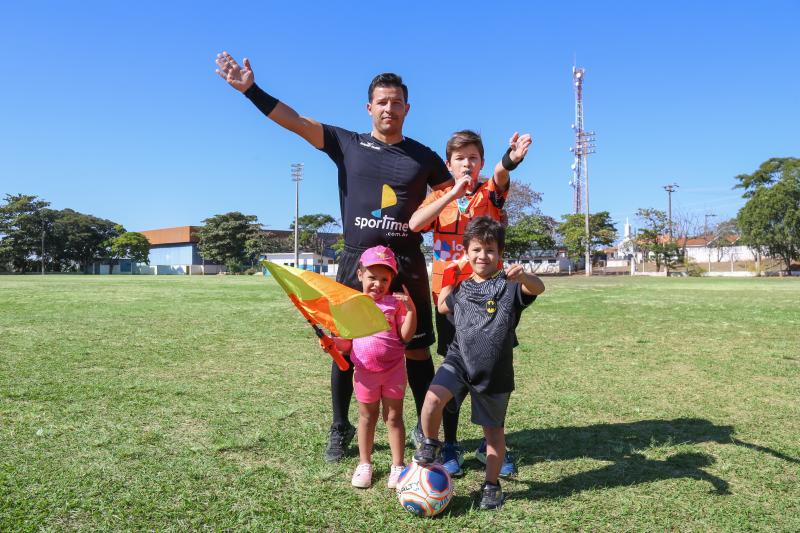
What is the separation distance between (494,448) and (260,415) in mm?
2442

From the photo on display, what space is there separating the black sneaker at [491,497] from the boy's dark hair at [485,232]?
132 centimetres

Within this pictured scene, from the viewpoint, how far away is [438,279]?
3.75 metres

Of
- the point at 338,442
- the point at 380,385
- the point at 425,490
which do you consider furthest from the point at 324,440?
the point at 425,490

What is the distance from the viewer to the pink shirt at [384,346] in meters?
3.38

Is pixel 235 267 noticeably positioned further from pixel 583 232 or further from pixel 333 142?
pixel 333 142

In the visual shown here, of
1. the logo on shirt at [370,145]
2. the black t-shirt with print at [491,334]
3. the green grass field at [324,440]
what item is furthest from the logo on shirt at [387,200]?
the green grass field at [324,440]

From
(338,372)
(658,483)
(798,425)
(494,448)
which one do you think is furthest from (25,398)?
(798,425)

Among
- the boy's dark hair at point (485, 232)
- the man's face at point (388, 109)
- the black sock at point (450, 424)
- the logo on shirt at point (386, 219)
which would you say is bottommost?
the black sock at point (450, 424)

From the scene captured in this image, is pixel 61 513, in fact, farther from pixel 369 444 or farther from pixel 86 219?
pixel 86 219

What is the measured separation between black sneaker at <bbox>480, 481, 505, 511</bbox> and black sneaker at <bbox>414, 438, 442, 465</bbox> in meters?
0.33

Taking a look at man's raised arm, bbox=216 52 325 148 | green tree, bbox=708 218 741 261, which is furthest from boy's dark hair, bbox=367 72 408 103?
green tree, bbox=708 218 741 261

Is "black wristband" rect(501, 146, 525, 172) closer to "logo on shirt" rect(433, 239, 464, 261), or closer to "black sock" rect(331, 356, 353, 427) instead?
"logo on shirt" rect(433, 239, 464, 261)

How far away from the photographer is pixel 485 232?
10.4 ft

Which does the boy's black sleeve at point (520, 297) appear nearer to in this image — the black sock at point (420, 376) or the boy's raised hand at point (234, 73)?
the black sock at point (420, 376)
